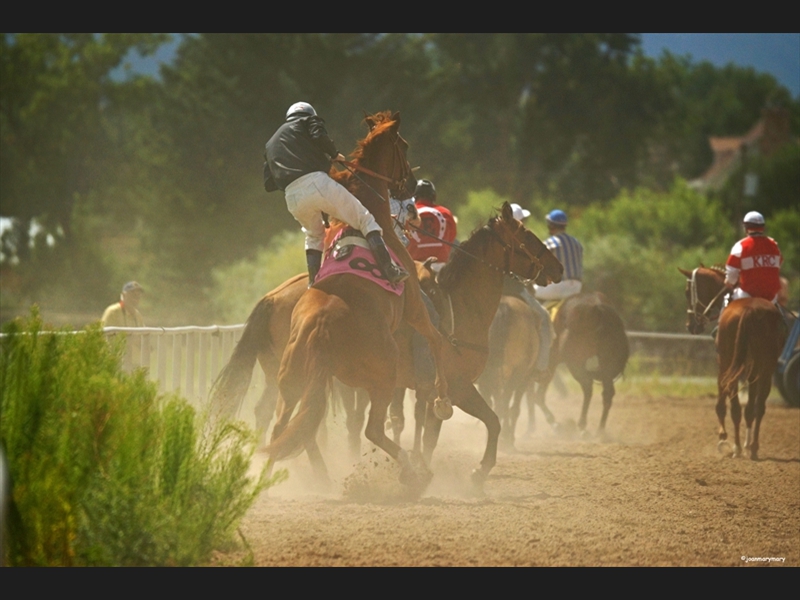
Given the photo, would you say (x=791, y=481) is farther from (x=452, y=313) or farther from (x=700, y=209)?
(x=700, y=209)

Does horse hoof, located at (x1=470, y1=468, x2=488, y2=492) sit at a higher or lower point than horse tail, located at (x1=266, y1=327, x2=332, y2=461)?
lower

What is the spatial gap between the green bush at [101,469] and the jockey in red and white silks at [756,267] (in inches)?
266

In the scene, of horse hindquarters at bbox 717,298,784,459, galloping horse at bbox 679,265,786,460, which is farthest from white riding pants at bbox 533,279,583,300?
horse hindquarters at bbox 717,298,784,459

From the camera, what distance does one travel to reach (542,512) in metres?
7.44

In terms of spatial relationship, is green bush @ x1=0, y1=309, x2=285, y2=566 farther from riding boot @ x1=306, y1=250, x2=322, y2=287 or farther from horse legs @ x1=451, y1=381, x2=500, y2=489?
horse legs @ x1=451, y1=381, x2=500, y2=489

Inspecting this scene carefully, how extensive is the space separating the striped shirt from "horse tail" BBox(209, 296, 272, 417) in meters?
5.02

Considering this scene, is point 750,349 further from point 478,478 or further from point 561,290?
point 478,478

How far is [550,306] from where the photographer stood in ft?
44.5

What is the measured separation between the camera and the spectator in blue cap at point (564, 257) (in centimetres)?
1284

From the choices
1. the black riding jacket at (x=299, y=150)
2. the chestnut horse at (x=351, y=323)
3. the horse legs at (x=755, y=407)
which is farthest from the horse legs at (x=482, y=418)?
the horse legs at (x=755, y=407)

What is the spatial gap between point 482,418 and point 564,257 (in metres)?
4.77

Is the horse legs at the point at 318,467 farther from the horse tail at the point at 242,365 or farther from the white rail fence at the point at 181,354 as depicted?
the white rail fence at the point at 181,354

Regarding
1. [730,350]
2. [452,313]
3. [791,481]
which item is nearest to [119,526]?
[452,313]

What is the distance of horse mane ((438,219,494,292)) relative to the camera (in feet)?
29.9
